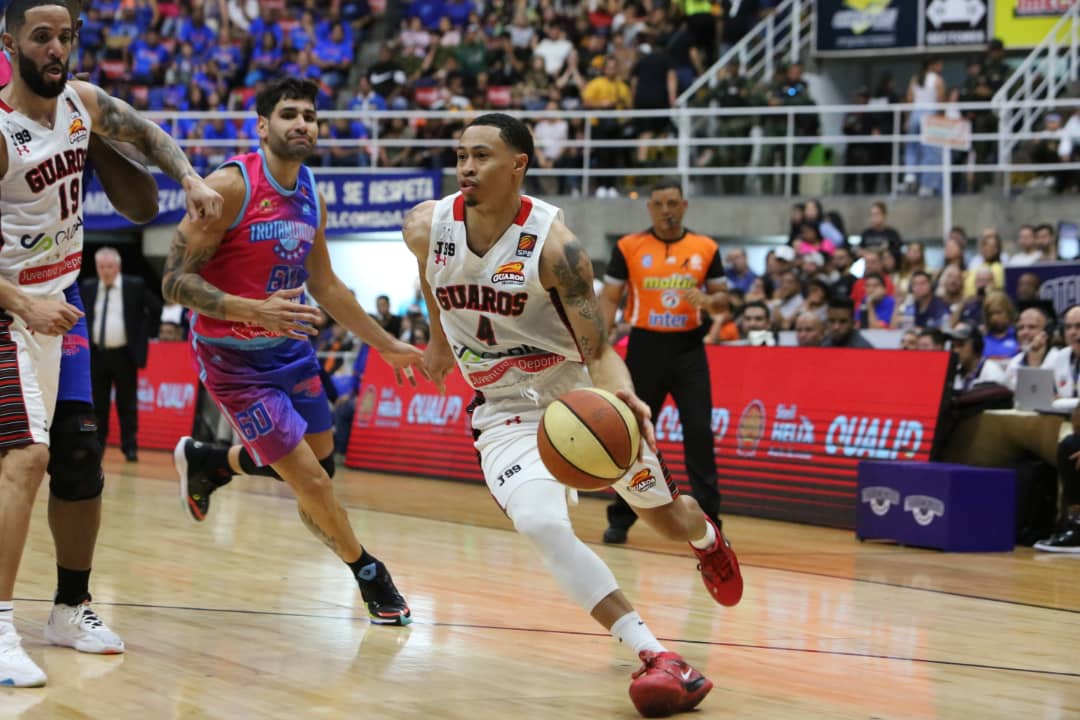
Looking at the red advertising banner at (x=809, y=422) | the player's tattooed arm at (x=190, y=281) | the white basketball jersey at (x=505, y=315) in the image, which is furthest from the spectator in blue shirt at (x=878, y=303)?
the white basketball jersey at (x=505, y=315)

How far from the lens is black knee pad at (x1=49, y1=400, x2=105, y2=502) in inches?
230

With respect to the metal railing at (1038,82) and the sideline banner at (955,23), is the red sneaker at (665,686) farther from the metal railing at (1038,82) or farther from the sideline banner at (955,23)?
the sideline banner at (955,23)

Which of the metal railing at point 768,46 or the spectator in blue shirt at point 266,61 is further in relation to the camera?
the spectator in blue shirt at point 266,61

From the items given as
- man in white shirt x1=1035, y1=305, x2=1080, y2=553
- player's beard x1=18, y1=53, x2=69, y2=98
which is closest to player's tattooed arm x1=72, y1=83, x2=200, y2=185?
player's beard x1=18, y1=53, x2=69, y2=98

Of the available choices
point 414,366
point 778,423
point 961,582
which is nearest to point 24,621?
point 414,366

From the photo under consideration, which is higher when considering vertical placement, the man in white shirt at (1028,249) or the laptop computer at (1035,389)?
the man in white shirt at (1028,249)

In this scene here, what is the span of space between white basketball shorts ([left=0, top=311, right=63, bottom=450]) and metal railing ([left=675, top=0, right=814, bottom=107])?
50.0ft

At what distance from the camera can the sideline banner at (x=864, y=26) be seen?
70.2 ft

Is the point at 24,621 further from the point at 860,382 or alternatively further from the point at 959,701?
the point at 860,382

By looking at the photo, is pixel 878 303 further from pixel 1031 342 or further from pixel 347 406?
pixel 347 406

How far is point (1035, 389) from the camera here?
418 inches

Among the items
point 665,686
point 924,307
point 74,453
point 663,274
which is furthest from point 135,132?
point 924,307

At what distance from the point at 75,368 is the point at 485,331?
167 cm

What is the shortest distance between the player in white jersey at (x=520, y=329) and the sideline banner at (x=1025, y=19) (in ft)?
54.4
